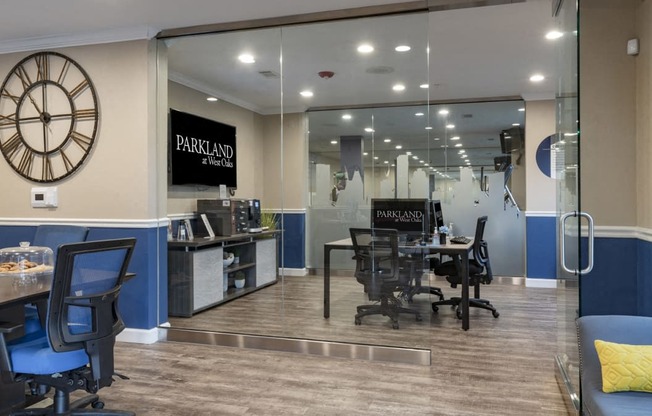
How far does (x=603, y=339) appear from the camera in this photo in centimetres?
223

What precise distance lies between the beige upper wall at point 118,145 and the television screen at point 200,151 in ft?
2.25

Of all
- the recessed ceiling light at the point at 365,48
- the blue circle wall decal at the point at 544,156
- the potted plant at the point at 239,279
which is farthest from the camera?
the blue circle wall decal at the point at 544,156

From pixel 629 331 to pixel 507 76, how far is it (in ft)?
13.8

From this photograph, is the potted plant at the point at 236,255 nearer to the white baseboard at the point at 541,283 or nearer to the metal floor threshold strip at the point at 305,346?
the metal floor threshold strip at the point at 305,346

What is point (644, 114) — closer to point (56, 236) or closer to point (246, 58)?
point (246, 58)

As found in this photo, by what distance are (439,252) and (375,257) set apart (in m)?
0.85

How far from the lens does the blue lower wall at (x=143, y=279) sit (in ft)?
13.9

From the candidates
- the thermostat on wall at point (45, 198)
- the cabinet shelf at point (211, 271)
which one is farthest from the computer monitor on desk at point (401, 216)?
the thermostat on wall at point (45, 198)

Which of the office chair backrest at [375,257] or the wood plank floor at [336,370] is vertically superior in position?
the office chair backrest at [375,257]

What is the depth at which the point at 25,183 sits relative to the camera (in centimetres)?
455

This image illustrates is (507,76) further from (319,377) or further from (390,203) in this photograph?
(319,377)

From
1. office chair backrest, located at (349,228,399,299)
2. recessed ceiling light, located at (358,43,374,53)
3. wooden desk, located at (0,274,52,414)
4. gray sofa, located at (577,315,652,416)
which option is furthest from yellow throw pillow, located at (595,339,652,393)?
recessed ceiling light, located at (358,43,374,53)

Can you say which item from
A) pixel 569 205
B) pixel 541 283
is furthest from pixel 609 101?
pixel 541 283

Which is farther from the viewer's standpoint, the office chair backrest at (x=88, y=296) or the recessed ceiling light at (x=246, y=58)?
the recessed ceiling light at (x=246, y=58)
